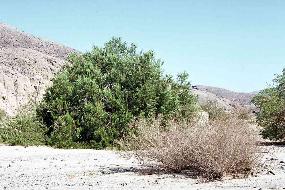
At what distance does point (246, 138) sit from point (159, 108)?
12.8 m

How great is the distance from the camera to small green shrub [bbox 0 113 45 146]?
25.8 m

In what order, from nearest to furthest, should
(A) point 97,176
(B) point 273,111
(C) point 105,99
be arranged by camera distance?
(A) point 97,176 → (C) point 105,99 → (B) point 273,111

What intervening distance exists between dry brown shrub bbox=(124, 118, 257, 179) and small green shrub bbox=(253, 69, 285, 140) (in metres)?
17.2

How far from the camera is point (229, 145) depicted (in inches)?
511

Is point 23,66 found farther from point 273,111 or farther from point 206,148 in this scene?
point 206,148

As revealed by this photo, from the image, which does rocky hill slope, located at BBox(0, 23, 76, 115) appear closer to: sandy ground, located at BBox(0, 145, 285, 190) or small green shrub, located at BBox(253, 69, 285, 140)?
small green shrub, located at BBox(253, 69, 285, 140)

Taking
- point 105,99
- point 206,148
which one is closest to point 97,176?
point 206,148

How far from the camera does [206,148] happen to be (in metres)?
13.0

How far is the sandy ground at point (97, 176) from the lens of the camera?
40.6ft

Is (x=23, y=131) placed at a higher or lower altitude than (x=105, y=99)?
lower

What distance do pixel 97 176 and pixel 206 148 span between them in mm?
3063

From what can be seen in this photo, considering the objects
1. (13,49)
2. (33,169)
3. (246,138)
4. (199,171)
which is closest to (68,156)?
(33,169)

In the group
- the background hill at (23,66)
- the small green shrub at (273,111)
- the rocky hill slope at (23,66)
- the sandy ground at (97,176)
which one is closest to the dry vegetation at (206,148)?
the sandy ground at (97,176)

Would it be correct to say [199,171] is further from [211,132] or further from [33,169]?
[33,169]
